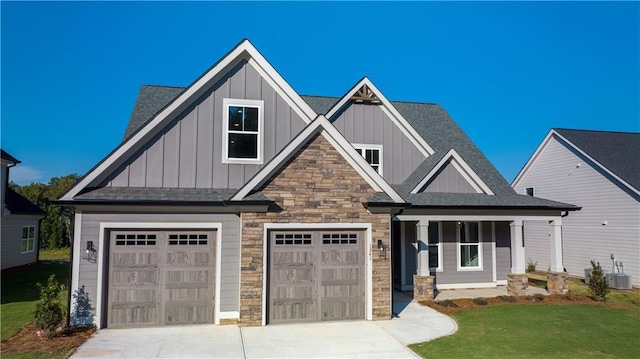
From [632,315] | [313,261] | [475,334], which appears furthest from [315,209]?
[632,315]

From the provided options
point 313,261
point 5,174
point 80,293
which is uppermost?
point 5,174

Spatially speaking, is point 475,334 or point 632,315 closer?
point 475,334

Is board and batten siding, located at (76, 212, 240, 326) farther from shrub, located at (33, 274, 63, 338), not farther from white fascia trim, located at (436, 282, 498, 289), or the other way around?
white fascia trim, located at (436, 282, 498, 289)

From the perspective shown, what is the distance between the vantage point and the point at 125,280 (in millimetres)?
9992

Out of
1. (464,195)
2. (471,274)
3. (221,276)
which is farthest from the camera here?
(471,274)

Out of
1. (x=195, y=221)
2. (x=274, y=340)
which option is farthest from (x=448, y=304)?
(x=195, y=221)

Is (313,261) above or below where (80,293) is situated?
above

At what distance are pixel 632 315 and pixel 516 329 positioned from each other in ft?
15.7

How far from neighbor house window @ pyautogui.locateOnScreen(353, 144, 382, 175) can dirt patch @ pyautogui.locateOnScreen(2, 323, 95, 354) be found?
1062cm

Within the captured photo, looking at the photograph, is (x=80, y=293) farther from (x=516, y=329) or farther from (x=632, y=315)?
(x=632, y=315)

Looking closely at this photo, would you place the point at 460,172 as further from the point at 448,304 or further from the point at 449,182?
the point at 448,304

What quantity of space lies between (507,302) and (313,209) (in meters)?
7.40

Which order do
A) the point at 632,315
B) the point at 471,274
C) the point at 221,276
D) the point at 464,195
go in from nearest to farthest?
the point at 221,276 → the point at 632,315 → the point at 464,195 → the point at 471,274

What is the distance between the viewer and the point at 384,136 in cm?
1659
